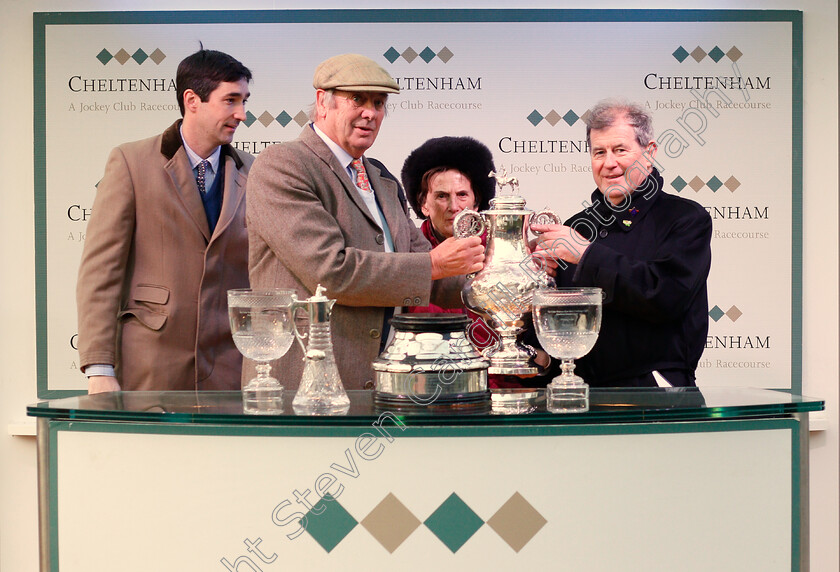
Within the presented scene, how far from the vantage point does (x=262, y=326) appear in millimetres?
1811

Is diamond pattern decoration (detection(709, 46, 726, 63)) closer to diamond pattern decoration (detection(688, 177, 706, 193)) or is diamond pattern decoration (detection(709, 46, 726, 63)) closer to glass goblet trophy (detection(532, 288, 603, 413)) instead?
diamond pattern decoration (detection(688, 177, 706, 193))

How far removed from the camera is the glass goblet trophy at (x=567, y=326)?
176 cm

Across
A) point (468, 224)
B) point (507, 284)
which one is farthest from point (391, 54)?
point (507, 284)

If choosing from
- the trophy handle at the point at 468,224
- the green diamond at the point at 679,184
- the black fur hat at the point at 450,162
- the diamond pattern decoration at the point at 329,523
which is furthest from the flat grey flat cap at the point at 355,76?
the green diamond at the point at 679,184

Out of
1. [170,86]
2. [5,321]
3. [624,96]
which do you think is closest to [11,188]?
[5,321]

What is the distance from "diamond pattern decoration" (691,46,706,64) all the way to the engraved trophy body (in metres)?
1.79

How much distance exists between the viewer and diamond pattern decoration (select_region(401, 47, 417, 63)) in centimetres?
349

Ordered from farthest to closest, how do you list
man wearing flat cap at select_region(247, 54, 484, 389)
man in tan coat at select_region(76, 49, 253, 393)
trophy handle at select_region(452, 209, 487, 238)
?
1. man in tan coat at select_region(76, 49, 253, 393)
2. man wearing flat cap at select_region(247, 54, 484, 389)
3. trophy handle at select_region(452, 209, 487, 238)

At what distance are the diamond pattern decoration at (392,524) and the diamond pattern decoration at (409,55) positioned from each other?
2.22 meters

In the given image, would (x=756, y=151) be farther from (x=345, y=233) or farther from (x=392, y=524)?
(x=392, y=524)

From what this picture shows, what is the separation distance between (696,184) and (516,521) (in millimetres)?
2197

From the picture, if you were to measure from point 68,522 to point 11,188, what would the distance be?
2148 mm

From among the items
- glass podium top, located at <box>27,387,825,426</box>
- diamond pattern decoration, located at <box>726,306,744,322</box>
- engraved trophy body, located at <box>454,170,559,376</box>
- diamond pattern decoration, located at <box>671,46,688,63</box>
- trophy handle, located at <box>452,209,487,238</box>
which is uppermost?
diamond pattern decoration, located at <box>671,46,688,63</box>

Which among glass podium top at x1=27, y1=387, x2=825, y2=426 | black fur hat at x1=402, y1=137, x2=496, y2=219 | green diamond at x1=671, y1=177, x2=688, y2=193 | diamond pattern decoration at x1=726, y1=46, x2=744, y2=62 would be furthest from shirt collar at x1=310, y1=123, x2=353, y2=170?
diamond pattern decoration at x1=726, y1=46, x2=744, y2=62
